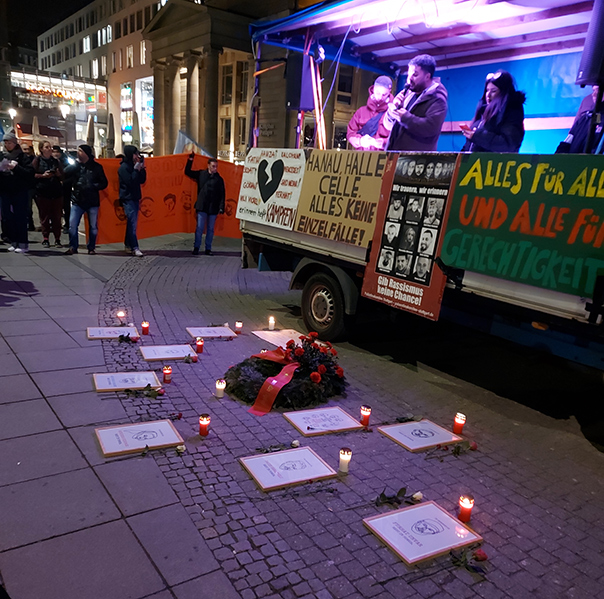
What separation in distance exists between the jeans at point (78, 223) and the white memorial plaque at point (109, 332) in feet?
17.9

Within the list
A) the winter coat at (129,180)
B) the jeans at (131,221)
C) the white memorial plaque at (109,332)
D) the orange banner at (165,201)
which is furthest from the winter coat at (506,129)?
the jeans at (131,221)

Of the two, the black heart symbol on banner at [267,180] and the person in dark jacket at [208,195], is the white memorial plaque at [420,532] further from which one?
the person in dark jacket at [208,195]

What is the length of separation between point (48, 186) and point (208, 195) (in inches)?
138

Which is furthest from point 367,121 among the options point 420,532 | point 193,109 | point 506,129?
point 193,109

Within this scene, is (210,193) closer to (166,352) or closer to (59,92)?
(166,352)

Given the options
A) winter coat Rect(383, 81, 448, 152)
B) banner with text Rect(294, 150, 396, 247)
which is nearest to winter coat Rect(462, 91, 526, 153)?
winter coat Rect(383, 81, 448, 152)

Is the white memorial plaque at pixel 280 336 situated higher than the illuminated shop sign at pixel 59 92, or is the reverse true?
the illuminated shop sign at pixel 59 92

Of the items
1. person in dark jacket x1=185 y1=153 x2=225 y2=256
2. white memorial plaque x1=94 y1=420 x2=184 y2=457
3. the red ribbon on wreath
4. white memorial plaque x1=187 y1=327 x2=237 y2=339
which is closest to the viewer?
white memorial plaque x1=94 y1=420 x2=184 y2=457

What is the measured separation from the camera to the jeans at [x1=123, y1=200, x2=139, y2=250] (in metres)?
11.6

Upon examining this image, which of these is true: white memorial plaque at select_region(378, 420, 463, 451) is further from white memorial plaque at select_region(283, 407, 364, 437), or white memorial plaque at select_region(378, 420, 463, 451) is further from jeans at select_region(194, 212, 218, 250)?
jeans at select_region(194, 212, 218, 250)

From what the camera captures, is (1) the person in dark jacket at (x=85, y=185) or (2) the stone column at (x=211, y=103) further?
(2) the stone column at (x=211, y=103)

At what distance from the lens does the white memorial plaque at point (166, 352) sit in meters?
5.79

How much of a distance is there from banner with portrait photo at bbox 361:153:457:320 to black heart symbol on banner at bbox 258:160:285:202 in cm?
219

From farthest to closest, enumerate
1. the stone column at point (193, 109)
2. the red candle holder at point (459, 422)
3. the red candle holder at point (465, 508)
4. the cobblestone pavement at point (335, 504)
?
the stone column at point (193, 109) → the red candle holder at point (459, 422) → the red candle holder at point (465, 508) → the cobblestone pavement at point (335, 504)
